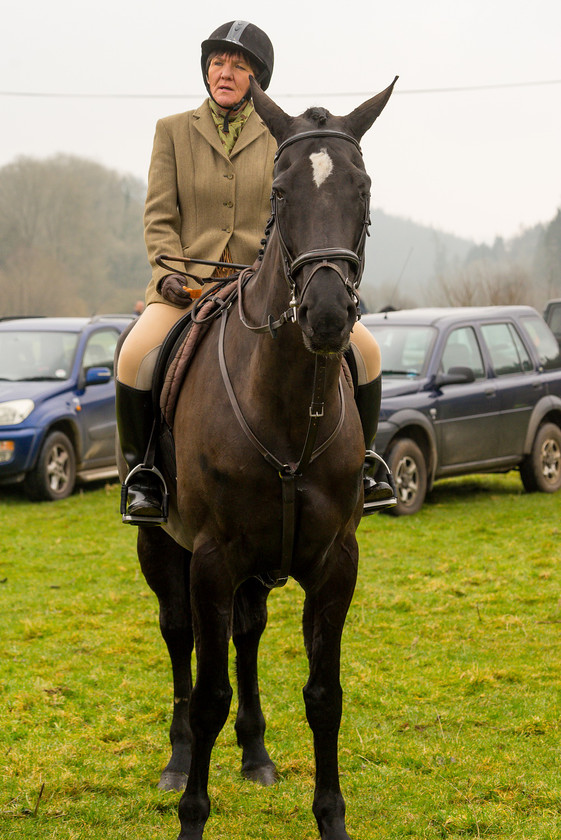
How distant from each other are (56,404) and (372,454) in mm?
9223

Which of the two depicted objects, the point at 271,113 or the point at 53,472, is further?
the point at 53,472

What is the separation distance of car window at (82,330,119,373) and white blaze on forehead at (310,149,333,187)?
11.2 m

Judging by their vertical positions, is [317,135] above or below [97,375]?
above

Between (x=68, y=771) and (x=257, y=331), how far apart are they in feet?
8.30

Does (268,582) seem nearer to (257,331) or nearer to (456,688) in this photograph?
(257,331)

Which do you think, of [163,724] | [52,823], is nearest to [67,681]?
[163,724]

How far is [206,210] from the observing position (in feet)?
16.8

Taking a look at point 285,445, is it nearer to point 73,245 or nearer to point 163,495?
point 163,495

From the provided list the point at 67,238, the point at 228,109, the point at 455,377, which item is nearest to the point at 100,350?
the point at 455,377

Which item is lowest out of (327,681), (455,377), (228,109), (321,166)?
(327,681)

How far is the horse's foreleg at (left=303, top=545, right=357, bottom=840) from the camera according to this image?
430 cm

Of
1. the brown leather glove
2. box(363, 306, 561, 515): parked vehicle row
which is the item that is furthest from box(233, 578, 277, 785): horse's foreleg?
box(363, 306, 561, 515): parked vehicle row

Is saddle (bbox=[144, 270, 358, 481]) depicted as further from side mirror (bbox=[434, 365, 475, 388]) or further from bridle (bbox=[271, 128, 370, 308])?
side mirror (bbox=[434, 365, 475, 388])

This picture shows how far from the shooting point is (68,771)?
17.0 ft
